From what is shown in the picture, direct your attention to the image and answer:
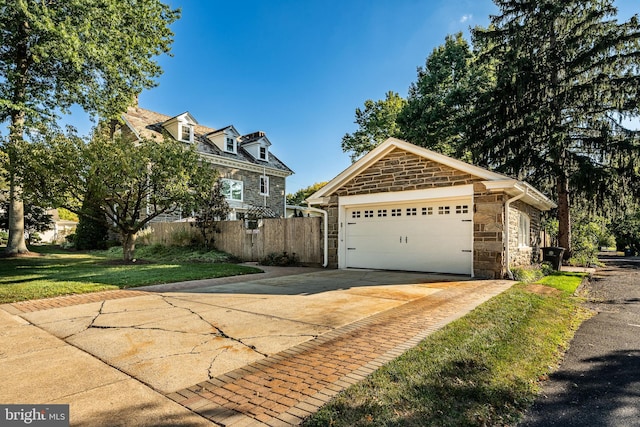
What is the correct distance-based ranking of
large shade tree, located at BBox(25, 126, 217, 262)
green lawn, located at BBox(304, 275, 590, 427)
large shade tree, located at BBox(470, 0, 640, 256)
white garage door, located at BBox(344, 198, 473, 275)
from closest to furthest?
green lawn, located at BBox(304, 275, 590, 427) → white garage door, located at BBox(344, 198, 473, 275) → large shade tree, located at BBox(25, 126, 217, 262) → large shade tree, located at BBox(470, 0, 640, 256)

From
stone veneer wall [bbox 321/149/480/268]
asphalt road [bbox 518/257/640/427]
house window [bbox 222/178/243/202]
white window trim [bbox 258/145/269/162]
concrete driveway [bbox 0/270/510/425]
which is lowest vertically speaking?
asphalt road [bbox 518/257/640/427]

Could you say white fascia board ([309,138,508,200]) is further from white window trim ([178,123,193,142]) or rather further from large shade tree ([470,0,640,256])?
white window trim ([178,123,193,142])

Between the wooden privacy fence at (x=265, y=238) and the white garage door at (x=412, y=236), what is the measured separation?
5.04 ft

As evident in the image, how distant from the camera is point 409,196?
10.6m

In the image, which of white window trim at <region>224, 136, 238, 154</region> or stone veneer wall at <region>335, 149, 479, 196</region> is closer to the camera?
stone veneer wall at <region>335, 149, 479, 196</region>

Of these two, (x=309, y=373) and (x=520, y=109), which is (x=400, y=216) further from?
(x=520, y=109)

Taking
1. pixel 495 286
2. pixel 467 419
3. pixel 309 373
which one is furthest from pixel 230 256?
pixel 467 419

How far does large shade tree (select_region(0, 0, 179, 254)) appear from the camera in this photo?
13.2m

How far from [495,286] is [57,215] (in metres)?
46.1

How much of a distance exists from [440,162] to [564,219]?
29.4 ft

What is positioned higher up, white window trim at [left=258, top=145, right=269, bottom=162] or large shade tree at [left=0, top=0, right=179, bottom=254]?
large shade tree at [left=0, top=0, right=179, bottom=254]

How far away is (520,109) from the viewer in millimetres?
16016

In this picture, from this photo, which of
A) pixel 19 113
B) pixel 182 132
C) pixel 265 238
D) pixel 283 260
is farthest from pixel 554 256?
pixel 19 113

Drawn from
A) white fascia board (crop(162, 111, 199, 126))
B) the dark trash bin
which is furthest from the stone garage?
white fascia board (crop(162, 111, 199, 126))
